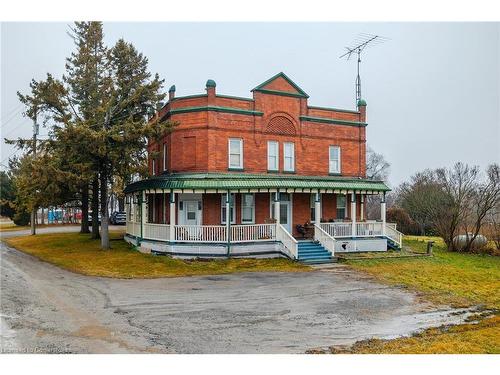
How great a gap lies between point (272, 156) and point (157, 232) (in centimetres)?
792

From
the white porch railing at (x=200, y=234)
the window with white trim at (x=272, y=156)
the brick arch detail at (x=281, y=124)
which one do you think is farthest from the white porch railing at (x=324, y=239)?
the brick arch detail at (x=281, y=124)

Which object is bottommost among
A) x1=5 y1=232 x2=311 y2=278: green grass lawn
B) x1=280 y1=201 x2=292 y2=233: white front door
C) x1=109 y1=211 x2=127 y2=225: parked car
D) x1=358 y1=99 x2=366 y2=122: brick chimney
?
x1=5 y1=232 x2=311 y2=278: green grass lawn

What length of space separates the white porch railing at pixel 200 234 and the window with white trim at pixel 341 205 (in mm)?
8507

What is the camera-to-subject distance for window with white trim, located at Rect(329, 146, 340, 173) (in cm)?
2826

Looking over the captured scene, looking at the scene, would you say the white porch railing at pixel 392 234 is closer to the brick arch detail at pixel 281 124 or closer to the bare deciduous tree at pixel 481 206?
the bare deciduous tree at pixel 481 206

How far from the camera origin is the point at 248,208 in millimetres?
25391

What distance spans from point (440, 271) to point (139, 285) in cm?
1348

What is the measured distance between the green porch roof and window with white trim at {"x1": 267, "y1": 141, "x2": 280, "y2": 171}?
2.16ft

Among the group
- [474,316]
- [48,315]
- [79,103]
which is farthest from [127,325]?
[79,103]

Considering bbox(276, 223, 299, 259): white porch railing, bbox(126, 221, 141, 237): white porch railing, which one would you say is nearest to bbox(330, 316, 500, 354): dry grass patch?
bbox(276, 223, 299, 259): white porch railing

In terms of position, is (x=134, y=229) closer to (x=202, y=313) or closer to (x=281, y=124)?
(x=281, y=124)

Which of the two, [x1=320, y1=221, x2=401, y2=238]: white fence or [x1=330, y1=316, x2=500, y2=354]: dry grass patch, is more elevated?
[x1=320, y1=221, x2=401, y2=238]: white fence

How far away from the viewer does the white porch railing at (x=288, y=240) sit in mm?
22234

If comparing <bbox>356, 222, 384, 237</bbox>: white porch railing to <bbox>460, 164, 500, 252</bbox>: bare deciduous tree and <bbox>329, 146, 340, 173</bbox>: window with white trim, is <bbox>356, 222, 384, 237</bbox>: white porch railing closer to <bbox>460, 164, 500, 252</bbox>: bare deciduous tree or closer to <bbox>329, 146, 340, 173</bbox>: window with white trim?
<bbox>329, 146, 340, 173</bbox>: window with white trim
